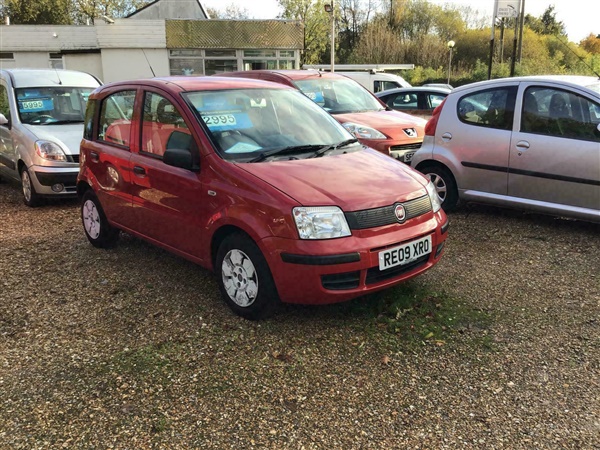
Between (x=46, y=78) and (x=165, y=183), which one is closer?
(x=165, y=183)

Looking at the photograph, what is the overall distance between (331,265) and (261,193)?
68cm

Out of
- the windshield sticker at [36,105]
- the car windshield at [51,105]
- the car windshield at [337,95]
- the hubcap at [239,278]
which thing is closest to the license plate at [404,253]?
the hubcap at [239,278]

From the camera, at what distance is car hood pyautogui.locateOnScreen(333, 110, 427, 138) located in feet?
25.3

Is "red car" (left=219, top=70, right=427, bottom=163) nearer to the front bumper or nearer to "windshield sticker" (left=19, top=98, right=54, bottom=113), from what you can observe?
"windshield sticker" (left=19, top=98, right=54, bottom=113)

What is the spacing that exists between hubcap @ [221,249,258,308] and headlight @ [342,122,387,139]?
13.6ft

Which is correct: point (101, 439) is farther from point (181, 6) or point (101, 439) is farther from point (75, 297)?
point (181, 6)

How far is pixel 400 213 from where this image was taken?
12.4 ft

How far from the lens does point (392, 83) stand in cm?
1744

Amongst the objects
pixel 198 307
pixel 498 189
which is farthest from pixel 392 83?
pixel 198 307

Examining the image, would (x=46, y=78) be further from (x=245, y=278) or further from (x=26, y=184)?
(x=245, y=278)

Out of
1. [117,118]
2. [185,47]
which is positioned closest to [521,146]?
[117,118]

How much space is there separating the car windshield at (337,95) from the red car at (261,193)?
11.7 feet

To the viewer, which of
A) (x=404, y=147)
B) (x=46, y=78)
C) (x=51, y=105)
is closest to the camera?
(x=404, y=147)

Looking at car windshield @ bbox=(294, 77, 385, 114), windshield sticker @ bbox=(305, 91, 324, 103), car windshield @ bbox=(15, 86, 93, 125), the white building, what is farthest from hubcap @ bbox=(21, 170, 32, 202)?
the white building
